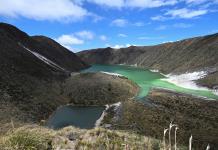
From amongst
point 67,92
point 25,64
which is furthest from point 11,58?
point 67,92

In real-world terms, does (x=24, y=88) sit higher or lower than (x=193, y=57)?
lower

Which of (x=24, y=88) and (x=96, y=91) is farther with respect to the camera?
(x=96, y=91)

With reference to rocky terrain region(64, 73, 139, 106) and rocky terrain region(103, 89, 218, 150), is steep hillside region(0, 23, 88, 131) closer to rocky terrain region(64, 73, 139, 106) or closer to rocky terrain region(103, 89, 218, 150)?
rocky terrain region(64, 73, 139, 106)

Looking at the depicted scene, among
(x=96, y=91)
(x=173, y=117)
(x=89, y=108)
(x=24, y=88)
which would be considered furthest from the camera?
(x=96, y=91)

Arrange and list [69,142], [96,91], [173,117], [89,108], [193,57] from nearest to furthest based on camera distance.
Answer: [69,142], [173,117], [89,108], [96,91], [193,57]

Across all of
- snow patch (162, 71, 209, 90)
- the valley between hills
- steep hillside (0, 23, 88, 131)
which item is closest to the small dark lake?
the valley between hills

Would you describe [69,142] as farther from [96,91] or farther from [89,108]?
[96,91]

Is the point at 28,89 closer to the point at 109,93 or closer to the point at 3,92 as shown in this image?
the point at 3,92

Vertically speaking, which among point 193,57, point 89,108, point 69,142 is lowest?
point 89,108

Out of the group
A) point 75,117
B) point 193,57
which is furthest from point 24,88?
point 193,57
